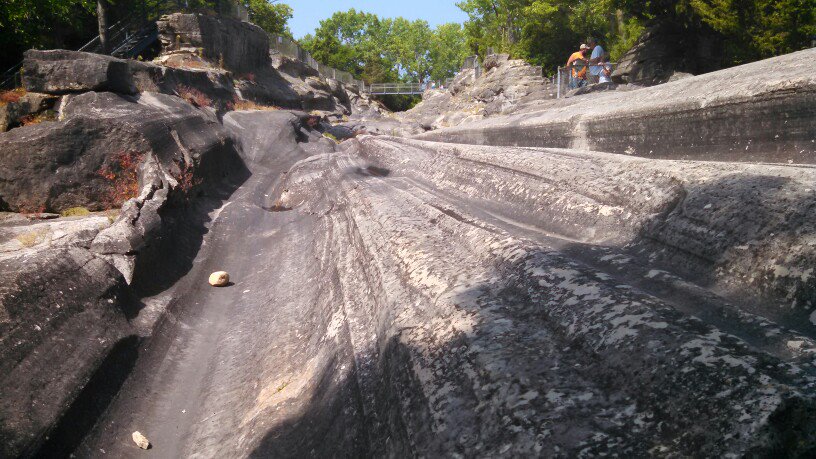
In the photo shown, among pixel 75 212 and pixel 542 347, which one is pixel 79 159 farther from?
pixel 542 347

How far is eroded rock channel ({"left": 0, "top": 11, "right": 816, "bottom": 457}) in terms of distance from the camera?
1330 mm

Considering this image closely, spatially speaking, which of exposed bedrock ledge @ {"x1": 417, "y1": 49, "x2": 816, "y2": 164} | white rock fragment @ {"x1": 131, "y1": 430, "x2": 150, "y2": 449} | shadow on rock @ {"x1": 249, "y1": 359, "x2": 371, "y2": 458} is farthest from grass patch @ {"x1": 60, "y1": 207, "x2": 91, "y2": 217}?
exposed bedrock ledge @ {"x1": 417, "y1": 49, "x2": 816, "y2": 164}

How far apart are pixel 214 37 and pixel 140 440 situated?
19.7m

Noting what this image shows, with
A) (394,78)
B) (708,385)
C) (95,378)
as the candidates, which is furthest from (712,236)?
(394,78)

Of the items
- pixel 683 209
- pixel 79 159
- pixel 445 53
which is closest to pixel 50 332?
pixel 683 209

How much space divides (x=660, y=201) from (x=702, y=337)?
4.01 ft

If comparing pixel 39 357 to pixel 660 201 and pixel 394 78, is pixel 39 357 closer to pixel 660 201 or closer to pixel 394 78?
pixel 660 201

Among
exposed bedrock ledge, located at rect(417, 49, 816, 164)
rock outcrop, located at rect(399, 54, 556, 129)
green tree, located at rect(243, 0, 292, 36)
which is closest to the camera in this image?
exposed bedrock ledge, located at rect(417, 49, 816, 164)

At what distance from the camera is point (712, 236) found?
198cm

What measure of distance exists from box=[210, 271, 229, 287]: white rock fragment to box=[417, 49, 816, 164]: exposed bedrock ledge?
3.36 meters

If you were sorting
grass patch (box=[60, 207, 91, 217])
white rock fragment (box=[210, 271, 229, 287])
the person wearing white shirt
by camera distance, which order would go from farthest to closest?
the person wearing white shirt
grass patch (box=[60, 207, 91, 217])
white rock fragment (box=[210, 271, 229, 287])

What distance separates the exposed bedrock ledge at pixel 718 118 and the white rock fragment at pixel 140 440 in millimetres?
3634

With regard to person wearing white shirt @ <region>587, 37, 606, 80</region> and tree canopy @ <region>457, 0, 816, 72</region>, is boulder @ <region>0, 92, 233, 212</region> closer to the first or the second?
person wearing white shirt @ <region>587, 37, 606, 80</region>

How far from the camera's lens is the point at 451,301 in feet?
7.04
